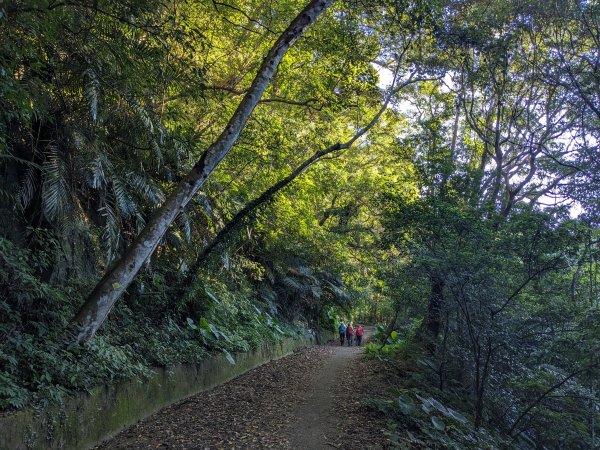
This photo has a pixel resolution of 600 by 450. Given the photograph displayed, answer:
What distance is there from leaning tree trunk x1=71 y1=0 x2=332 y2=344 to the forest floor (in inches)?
58.6

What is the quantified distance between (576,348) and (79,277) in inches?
332

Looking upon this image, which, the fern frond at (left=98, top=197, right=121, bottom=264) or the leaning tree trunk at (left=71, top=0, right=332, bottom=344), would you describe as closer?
the leaning tree trunk at (left=71, top=0, right=332, bottom=344)

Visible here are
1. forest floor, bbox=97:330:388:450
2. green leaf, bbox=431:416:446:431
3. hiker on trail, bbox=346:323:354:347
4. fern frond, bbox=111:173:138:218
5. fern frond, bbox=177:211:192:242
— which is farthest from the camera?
hiker on trail, bbox=346:323:354:347

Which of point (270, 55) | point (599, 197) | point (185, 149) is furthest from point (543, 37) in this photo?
point (185, 149)

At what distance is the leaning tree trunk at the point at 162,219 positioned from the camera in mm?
5312

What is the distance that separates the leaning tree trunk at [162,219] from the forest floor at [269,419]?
1.49 metres

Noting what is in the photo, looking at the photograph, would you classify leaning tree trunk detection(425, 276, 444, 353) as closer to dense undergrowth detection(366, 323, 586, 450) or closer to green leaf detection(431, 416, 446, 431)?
dense undergrowth detection(366, 323, 586, 450)

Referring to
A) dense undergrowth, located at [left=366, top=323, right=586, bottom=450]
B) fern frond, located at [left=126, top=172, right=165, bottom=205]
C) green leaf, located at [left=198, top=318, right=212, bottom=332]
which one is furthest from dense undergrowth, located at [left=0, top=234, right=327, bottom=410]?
dense undergrowth, located at [left=366, top=323, right=586, bottom=450]

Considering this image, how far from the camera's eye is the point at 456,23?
34.3ft

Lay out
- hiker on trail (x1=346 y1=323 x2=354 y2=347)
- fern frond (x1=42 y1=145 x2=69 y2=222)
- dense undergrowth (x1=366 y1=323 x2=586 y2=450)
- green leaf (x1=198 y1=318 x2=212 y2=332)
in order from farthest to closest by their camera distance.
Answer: hiker on trail (x1=346 y1=323 x2=354 y2=347) < green leaf (x1=198 y1=318 x2=212 y2=332) < dense undergrowth (x1=366 y1=323 x2=586 y2=450) < fern frond (x1=42 y1=145 x2=69 y2=222)

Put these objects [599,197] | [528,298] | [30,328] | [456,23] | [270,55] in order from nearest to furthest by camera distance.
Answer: [30,328], [270,55], [528,298], [456,23], [599,197]

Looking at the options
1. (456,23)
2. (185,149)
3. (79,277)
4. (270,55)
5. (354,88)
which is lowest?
(79,277)

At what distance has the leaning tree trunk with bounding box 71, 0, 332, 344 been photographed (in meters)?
5.31

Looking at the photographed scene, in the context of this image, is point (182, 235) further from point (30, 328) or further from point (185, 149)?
point (30, 328)
